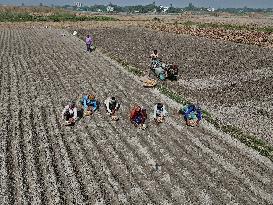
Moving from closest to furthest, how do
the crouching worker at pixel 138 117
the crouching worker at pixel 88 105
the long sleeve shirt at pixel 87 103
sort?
the crouching worker at pixel 138 117, the crouching worker at pixel 88 105, the long sleeve shirt at pixel 87 103

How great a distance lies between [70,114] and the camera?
17.1 m

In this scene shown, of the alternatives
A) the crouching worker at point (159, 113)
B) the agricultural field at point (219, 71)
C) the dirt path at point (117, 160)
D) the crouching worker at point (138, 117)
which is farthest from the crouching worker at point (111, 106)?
the agricultural field at point (219, 71)

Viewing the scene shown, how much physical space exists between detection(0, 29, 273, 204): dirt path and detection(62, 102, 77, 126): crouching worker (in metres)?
0.34

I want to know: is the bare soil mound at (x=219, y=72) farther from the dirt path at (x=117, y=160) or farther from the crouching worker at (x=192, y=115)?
the dirt path at (x=117, y=160)

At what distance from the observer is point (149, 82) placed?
2314 centimetres

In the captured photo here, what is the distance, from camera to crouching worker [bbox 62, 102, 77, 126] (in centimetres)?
1680

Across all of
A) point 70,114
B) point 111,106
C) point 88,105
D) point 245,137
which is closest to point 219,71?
point 111,106

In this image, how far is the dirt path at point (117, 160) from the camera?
11.7 metres

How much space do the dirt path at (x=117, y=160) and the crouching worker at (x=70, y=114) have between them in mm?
344

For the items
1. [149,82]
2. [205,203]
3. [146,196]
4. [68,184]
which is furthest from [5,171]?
[149,82]

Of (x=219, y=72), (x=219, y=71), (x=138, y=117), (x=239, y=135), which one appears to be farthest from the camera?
(x=219, y=71)

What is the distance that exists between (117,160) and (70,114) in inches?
166

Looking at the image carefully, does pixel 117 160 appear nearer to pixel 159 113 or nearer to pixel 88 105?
pixel 159 113

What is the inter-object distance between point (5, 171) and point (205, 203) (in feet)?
20.6
